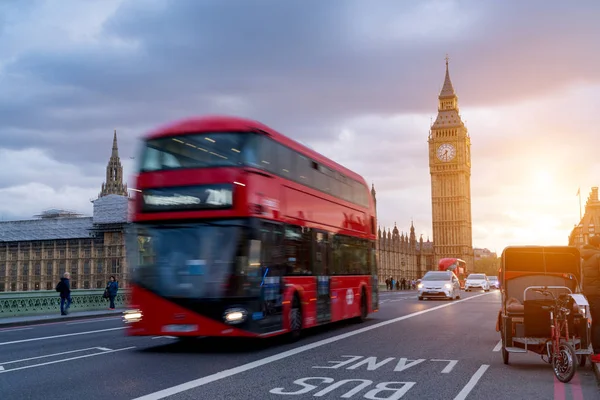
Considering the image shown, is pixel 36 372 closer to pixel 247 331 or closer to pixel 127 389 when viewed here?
pixel 127 389

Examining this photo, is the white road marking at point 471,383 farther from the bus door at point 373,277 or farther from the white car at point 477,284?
the white car at point 477,284

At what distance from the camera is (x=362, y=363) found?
11.3 metres

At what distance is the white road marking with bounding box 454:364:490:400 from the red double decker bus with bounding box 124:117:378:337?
13.8 feet

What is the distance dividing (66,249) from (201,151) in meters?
96.8

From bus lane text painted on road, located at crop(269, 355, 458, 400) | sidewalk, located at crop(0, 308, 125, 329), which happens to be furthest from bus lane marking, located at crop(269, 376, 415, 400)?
sidewalk, located at crop(0, 308, 125, 329)

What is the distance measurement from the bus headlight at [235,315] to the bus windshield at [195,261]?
0.30 metres

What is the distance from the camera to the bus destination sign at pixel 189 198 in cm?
1255

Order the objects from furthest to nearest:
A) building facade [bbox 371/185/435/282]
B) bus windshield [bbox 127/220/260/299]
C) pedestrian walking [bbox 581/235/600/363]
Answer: building facade [bbox 371/185/435/282] → bus windshield [bbox 127/220/260/299] → pedestrian walking [bbox 581/235/600/363]

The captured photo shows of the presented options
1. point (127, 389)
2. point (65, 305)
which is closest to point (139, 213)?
point (127, 389)

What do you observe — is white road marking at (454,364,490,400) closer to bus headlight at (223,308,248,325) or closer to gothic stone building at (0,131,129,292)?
bus headlight at (223,308,248,325)

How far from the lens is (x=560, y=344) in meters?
9.23

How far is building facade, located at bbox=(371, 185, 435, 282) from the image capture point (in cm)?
9562

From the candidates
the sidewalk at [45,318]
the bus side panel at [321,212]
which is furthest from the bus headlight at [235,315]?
the sidewalk at [45,318]

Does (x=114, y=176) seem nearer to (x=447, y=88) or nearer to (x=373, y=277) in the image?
(x=447, y=88)
